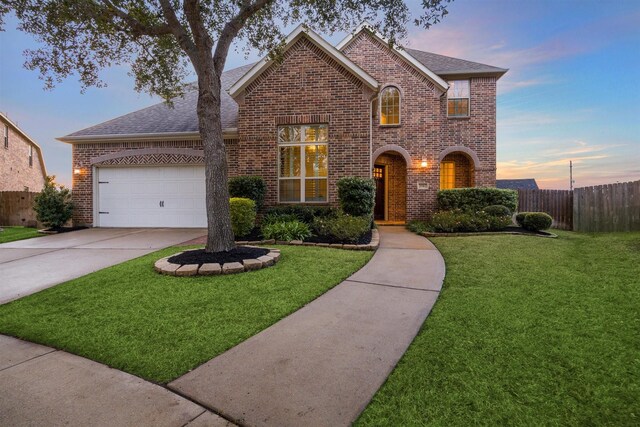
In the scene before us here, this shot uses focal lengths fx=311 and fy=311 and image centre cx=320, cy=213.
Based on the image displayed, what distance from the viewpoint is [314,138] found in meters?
9.88

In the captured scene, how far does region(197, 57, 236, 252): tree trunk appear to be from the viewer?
582cm

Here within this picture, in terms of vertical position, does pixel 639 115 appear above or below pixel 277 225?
above

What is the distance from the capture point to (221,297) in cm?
400

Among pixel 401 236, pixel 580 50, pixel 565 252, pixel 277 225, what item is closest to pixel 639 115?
pixel 580 50

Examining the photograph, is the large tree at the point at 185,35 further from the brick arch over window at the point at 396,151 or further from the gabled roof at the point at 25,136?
the gabled roof at the point at 25,136

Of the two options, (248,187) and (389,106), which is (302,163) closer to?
(248,187)

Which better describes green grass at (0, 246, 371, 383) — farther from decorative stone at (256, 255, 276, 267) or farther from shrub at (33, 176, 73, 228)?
shrub at (33, 176, 73, 228)

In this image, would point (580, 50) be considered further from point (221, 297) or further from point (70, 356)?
point (70, 356)

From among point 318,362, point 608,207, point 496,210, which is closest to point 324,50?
point 496,210

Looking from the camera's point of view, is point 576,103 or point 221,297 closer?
point 221,297

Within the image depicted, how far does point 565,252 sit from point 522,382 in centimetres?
576

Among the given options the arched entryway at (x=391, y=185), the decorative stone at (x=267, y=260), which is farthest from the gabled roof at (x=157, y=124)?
Result: the arched entryway at (x=391, y=185)

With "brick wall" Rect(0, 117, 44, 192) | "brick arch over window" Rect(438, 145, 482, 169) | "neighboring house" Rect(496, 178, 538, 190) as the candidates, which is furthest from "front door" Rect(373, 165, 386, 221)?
"neighboring house" Rect(496, 178, 538, 190)

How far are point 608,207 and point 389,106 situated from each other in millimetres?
8451
